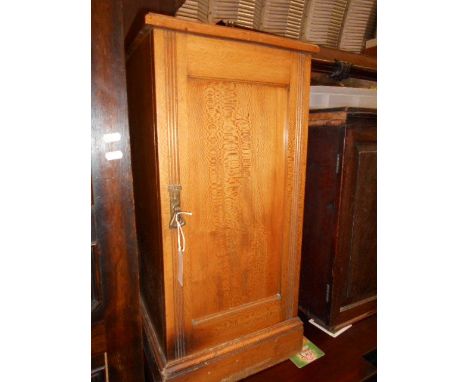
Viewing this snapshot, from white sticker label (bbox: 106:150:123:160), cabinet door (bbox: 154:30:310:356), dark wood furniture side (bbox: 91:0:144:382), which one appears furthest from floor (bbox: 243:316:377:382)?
white sticker label (bbox: 106:150:123:160)

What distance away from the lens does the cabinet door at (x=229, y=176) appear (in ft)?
3.56

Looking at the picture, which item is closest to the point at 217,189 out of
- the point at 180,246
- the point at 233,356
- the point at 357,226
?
the point at 180,246

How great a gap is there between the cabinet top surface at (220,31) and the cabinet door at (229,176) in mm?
26

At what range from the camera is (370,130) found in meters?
1.61

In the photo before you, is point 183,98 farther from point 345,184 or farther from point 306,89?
point 345,184

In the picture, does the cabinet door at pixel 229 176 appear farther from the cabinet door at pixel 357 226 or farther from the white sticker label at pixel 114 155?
the cabinet door at pixel 357 226

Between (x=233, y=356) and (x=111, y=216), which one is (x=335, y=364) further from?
(x=111, y=216)

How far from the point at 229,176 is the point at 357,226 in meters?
0.94

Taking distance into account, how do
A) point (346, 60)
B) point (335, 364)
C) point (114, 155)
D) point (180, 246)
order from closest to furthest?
point (114, 155)
point (180, 246)
point (335, 364)
point (346, 60)

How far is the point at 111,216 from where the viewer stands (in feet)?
2.86

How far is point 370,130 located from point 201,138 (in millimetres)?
1016

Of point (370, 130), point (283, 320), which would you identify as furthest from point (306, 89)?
point (283, 320)

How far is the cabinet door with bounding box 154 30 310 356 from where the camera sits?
1.09m
